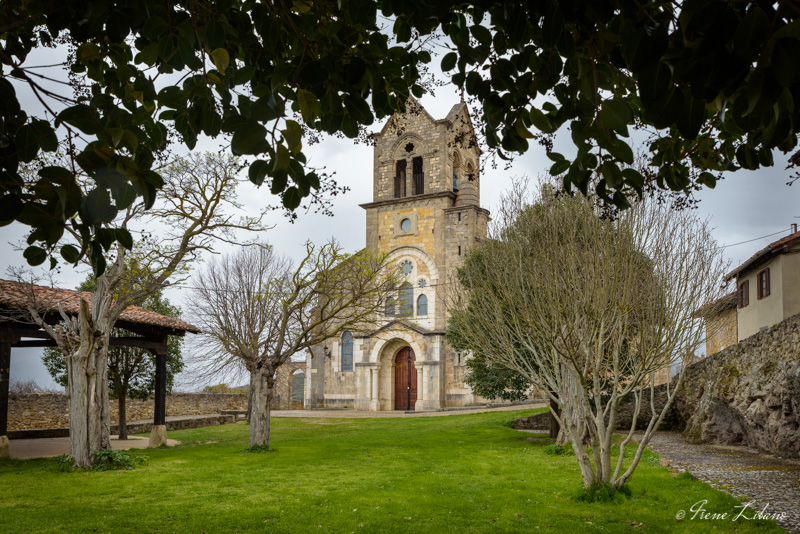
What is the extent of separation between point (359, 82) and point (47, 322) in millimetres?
16675

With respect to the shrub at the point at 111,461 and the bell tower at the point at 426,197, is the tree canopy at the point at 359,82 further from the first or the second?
the bell tower at the point at 426,197

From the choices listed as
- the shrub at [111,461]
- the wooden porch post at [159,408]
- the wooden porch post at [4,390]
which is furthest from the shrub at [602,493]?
the wooden porch post at [159,408]

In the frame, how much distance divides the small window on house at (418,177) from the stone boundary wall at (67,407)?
15162mm

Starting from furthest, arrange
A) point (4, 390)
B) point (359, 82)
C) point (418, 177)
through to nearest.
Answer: point (418, 177)
point (4, 390)
point (359, 82)

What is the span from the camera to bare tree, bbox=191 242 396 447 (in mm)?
16422

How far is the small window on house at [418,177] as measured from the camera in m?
35.5

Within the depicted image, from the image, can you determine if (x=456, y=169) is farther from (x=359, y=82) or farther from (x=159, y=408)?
(x=359, y=82)

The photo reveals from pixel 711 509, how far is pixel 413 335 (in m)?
25.7

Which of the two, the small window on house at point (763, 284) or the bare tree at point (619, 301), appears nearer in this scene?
the bare tree at point (619, 301)

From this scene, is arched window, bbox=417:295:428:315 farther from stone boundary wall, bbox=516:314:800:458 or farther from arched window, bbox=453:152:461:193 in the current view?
stone boundary wall, bbox=516:314:800:458

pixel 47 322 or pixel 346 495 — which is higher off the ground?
pixel 47 322

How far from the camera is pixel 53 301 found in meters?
14.8

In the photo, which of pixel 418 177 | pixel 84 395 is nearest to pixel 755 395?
pixel 84 395

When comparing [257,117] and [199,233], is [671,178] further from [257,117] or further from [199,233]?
[199,233]
